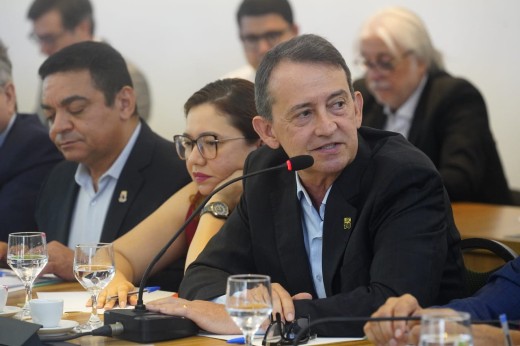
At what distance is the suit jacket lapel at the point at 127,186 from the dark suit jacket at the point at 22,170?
565mm

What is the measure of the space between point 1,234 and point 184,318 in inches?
70.4

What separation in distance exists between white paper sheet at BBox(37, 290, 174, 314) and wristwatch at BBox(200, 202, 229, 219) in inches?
12.4

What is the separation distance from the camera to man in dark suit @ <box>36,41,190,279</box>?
297 centimetres

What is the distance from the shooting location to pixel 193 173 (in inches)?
100.0

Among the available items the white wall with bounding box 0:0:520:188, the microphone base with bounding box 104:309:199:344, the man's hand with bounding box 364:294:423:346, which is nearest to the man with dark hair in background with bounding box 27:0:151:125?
the white wall with bounding box 0:0:520:188

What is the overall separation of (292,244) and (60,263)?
2.91ft

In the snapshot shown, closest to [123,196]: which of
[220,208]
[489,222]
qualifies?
[220,208]

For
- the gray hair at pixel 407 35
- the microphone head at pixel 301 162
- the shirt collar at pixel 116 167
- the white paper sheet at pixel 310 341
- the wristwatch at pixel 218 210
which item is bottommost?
the white paper sheet at pixel 310 341

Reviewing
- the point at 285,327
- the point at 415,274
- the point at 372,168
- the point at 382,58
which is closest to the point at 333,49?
the point at 372,168

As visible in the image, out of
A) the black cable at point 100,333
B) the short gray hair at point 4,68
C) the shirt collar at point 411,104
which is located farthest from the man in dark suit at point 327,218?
the shirt collar at point 411,104

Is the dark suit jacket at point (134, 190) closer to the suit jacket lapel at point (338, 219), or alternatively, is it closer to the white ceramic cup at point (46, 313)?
the suit jacket lapel at point (338, 219)

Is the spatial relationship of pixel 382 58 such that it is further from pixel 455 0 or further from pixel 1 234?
pixel 1 234

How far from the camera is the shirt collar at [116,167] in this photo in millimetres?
3062

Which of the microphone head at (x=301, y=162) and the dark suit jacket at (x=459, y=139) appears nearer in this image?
the microphone head at (x=301, y=162)
